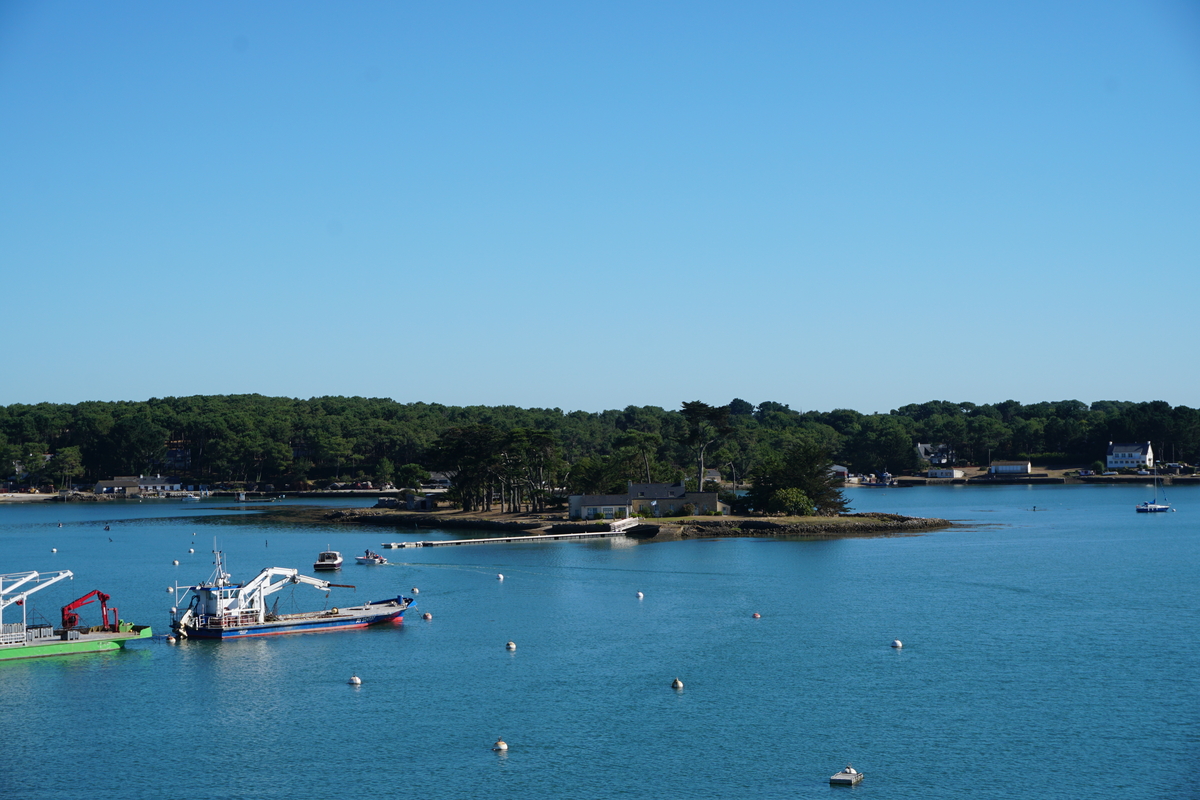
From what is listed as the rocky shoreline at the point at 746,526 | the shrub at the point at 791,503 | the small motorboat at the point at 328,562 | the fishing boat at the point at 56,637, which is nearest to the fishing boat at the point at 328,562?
the small motorboat at the point at 328,562

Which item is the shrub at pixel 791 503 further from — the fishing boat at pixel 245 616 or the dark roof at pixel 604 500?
the fishing boat at pixel 245 616

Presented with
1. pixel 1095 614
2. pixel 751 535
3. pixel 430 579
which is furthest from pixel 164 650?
pixel 751 535

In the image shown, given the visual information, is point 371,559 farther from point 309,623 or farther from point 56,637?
point 56,637

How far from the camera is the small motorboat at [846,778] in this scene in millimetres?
30609

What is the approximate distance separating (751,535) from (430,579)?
36.8m

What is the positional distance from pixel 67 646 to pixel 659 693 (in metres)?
26.5

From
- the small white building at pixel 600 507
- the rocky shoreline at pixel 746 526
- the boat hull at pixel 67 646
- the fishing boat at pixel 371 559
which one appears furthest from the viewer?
the small white building at pixel 600 507

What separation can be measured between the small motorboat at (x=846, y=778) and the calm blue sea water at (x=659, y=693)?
0.35 m

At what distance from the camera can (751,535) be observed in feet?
328

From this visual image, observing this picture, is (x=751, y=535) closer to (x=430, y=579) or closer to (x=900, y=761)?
(x=430, y=579)

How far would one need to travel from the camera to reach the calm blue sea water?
31.9 m

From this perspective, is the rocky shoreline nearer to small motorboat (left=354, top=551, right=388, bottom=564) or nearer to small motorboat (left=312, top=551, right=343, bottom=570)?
small motorboat (left=354, top=551, right=388, bottom=564)

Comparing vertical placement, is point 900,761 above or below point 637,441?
below

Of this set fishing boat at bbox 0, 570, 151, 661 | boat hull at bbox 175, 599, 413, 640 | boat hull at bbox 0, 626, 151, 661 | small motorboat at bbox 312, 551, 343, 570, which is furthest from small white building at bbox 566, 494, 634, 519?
boat hull at bbox 0, 626, 151, 661
